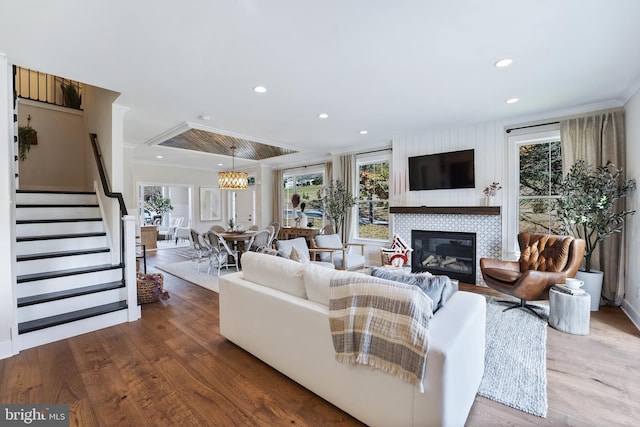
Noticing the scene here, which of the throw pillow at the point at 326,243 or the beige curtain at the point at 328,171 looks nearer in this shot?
the throw pillow at the point at 326,243

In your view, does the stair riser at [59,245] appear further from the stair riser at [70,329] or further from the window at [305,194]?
the window at [305,194]

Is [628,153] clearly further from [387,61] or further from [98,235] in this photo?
[98,235]

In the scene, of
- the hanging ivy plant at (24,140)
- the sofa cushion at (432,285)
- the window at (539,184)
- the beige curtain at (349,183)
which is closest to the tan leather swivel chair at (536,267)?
the window at (539,184)

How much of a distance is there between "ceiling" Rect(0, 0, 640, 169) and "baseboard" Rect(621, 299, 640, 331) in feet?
8.17

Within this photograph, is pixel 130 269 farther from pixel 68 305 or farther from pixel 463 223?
pixel 463 223

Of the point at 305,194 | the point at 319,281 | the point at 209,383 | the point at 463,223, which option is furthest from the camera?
the point at 305,194

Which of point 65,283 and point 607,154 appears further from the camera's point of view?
point 607,154

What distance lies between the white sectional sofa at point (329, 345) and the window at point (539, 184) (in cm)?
322

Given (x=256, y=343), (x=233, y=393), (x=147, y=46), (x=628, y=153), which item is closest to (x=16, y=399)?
(x=233, y=393)

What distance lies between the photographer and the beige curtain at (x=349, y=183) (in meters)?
6.32

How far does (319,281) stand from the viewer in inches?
76.3

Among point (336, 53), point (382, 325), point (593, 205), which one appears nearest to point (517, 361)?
point (382, 325)

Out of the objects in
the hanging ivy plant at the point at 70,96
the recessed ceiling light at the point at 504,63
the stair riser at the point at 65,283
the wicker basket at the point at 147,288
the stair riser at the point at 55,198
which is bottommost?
the wicker basket at the point at 147,288

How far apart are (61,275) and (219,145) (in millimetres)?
3679
